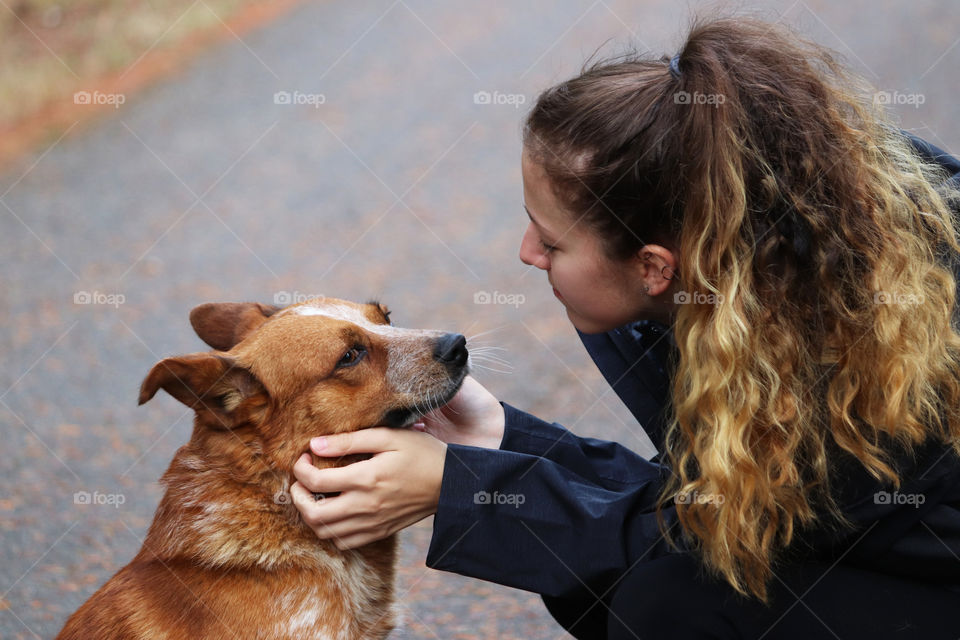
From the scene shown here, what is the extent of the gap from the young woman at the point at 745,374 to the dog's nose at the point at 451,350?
1.04 feet

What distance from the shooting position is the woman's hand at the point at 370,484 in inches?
107

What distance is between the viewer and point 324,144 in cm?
895

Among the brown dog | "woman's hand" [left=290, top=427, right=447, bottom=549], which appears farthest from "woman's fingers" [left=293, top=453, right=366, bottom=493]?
the brown dog

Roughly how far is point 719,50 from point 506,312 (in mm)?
4165

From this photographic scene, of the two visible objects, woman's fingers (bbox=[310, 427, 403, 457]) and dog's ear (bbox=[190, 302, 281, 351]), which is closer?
woman's fingers (bbox=[310, 427, 403, 457])

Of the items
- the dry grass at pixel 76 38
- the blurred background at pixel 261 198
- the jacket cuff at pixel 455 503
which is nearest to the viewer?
the jacket cuff at pixel 455 503

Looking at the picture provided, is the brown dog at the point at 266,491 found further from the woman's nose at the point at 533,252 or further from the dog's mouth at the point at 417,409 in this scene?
the woman's nose at the point at 533,252

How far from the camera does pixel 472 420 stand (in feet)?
10.8

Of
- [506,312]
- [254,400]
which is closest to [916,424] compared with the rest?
[254,400]

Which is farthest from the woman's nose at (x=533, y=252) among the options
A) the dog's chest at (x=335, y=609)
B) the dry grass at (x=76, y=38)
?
the dry grass at (x=76, y=38)

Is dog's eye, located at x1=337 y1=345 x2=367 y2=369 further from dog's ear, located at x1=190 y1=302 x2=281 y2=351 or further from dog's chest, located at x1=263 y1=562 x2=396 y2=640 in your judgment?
dog's chest, located at x1=263 y1=562 x2=396 y2=640

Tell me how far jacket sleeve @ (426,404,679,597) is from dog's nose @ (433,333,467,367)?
0.37 meters

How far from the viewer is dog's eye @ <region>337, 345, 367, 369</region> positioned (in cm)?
295

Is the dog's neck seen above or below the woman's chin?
below
